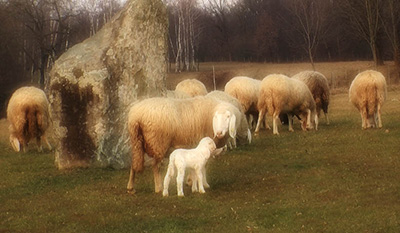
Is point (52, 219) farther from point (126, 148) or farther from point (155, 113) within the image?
point (126, 148)

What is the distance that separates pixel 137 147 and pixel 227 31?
75.6 metres

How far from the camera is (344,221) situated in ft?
32.4

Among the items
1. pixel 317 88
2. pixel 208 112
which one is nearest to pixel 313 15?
pixel 317 88

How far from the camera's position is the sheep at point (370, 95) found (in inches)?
846

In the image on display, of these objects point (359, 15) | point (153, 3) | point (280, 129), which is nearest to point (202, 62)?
point (359, 15)

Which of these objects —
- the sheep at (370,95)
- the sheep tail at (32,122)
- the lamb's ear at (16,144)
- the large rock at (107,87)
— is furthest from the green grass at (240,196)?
the sheep at (370,95)

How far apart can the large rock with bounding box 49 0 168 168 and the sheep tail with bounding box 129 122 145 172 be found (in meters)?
3.58

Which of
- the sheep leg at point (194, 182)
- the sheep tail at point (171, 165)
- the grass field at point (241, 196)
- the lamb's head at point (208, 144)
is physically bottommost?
the grass field at point (241, 196)

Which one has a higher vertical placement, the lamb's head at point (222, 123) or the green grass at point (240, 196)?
the lamb's head at point (222, 123)

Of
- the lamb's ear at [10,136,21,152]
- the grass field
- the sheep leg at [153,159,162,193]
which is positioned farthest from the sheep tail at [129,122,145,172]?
the lamb's ear at [10,136,21,152]

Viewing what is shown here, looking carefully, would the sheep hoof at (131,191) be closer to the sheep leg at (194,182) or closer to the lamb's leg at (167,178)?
the lamb's leg at (167,178)

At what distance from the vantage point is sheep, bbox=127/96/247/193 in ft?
42.0

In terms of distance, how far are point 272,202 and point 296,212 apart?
949mm

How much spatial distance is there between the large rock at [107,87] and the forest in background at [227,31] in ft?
101
